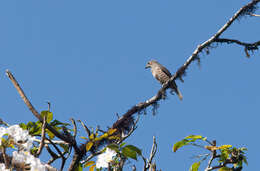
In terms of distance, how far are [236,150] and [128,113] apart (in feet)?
3.19

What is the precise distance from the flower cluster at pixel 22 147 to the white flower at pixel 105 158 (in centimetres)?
42

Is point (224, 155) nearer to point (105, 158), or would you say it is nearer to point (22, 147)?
point (105, 158)

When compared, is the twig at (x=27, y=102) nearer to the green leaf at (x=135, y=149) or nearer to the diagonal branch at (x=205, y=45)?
the green leaf at (x=135, y=149)

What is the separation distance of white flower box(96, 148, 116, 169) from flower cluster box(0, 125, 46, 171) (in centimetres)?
42

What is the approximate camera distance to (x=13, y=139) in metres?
1.50

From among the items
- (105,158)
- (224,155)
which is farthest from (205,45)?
(105,158)

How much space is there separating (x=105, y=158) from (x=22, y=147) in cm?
46

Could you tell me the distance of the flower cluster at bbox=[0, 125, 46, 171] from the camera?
Result: 1391mm

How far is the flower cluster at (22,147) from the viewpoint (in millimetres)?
1391

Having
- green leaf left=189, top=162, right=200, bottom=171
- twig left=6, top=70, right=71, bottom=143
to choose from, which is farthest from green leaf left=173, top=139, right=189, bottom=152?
twig left=6, top=70, right=71, bottom=143

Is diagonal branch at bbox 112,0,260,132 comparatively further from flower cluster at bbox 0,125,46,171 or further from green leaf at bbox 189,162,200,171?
flower cluster at bbox 0,125,46,171

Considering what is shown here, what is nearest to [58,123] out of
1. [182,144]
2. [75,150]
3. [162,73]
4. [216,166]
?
[75,150]

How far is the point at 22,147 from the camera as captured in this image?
146 centimetres

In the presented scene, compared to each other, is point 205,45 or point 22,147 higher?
point 205,45
